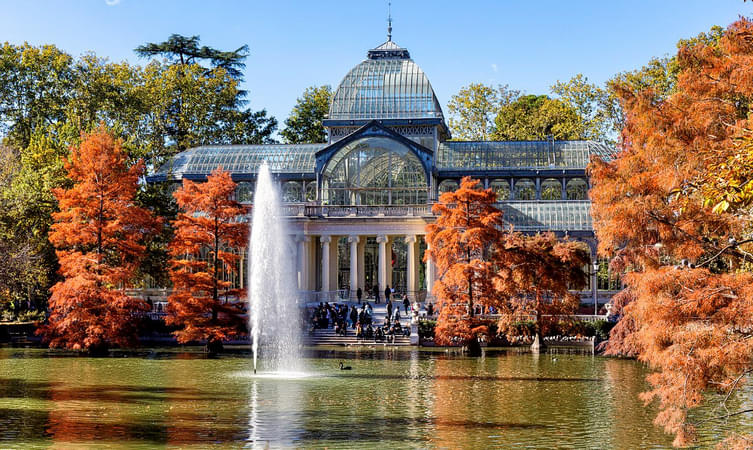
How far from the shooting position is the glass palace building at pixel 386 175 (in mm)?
58875

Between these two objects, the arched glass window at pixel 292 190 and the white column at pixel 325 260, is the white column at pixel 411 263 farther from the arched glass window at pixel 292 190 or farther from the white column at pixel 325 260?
the arched glass window at pixel 292 190

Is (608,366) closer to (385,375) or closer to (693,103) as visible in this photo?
(385,375)

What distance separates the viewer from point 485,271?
138 feet

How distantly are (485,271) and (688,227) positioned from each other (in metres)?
22.4

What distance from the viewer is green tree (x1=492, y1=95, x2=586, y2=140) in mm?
70188

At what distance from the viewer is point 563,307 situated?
4394 cm

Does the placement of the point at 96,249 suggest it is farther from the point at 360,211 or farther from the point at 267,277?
the point at 360,211

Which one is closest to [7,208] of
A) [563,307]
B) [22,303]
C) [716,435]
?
[22,303]

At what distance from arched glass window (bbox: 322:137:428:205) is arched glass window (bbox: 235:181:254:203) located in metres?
5.87

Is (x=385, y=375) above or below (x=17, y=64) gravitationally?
below

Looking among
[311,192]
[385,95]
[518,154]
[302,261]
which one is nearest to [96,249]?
[302,261]

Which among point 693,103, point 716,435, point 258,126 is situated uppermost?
point 258,126

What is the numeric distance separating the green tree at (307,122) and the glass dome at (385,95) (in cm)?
1520

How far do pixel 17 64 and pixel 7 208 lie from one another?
23601 mm
